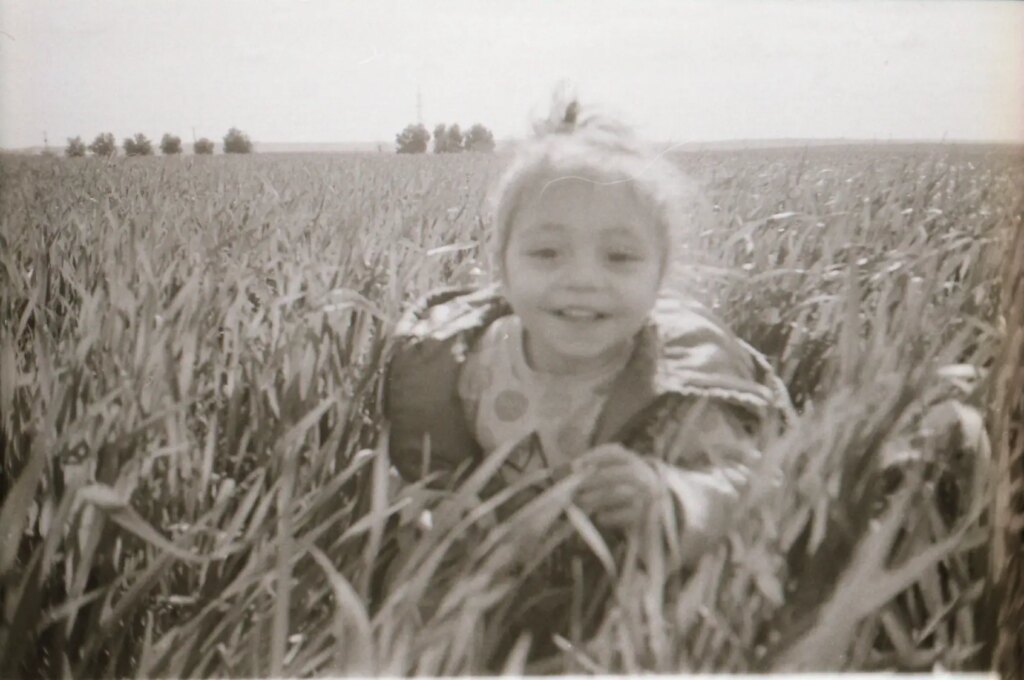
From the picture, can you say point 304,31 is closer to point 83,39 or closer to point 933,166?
point 83,39

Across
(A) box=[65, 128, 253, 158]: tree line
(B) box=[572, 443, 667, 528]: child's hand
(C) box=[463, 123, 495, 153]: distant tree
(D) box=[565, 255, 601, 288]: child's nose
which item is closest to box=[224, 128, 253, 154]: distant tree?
(A) box=[65, 128, 253, 158]: tree line

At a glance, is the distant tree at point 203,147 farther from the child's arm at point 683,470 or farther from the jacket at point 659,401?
the child's arm at point 683,470

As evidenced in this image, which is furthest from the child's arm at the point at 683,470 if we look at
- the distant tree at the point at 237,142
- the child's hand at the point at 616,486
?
the distant tree at the point at 237,142

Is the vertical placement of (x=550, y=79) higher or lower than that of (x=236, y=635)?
higher

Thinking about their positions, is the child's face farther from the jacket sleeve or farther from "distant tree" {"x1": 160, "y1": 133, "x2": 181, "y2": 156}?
"distant tree" {"x1": 160, "y1": 133, "x2": 181, "y2": 156}

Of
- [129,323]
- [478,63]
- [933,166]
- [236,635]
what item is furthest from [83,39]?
[933,166]

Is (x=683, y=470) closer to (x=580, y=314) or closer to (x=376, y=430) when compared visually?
(x=580, y=314)

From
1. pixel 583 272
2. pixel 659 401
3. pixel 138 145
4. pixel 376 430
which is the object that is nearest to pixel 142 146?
Result: pixel 138 145
